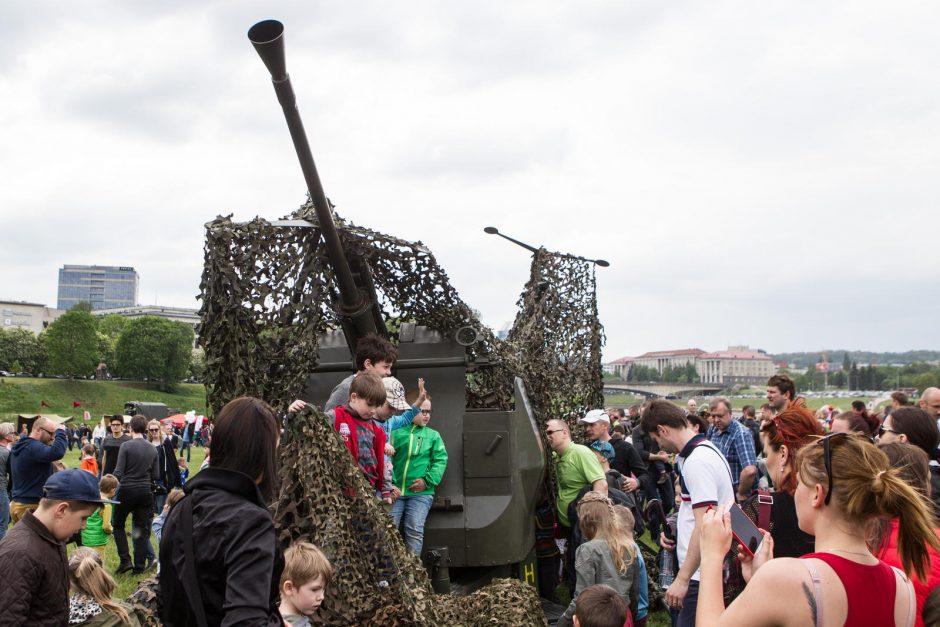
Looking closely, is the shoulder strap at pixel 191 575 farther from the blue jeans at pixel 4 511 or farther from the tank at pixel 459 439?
the blue jeans at pixel 4 511

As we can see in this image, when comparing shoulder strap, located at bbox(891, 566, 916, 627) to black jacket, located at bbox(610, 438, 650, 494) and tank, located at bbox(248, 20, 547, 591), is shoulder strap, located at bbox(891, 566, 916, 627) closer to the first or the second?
tank, located at bbox(248, 20, 547, 591)

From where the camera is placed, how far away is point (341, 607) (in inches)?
190

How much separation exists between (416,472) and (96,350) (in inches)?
3370

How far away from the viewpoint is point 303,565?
442 centimetres

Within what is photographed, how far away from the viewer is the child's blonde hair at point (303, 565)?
440 centimetres

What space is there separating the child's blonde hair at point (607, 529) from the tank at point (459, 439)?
3.98 ft

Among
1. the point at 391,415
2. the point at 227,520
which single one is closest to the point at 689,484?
the point at 391,415

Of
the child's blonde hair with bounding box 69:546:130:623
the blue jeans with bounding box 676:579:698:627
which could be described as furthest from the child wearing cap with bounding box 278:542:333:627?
the blue jeans with bounding box 676:579:698:627

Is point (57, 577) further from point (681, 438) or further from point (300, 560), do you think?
point (681, 438)

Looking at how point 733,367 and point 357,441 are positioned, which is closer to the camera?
point 357,441

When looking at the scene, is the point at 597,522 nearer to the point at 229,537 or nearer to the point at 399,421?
the point at 399,421

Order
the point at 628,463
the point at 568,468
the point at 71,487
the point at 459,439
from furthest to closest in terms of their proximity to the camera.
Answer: the point at 628,463 < the point at 568,468 < the point at 459,439 < the point at 71,487

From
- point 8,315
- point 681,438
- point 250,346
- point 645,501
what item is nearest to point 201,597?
point 681,438

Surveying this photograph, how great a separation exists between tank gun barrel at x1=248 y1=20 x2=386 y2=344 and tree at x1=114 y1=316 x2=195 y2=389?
8042 cm
